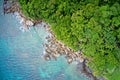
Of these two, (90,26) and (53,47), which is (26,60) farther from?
(90,26)

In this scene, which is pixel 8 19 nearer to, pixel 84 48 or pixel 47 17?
pixel 47 17

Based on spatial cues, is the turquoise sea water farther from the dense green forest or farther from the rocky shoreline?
the dense green forest

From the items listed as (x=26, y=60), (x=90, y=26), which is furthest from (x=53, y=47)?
(x=90, y=26)

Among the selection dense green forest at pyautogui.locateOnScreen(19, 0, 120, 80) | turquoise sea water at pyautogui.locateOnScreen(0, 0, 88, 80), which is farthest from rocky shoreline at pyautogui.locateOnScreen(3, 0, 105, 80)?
dense green forest at pyautogui.locateOnScreen(19, 0, 120, 80)

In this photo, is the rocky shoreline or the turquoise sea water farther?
the turquoise sea water

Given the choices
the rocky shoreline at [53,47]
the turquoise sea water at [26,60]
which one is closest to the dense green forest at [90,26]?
the rocky shoreline at [53,47]
